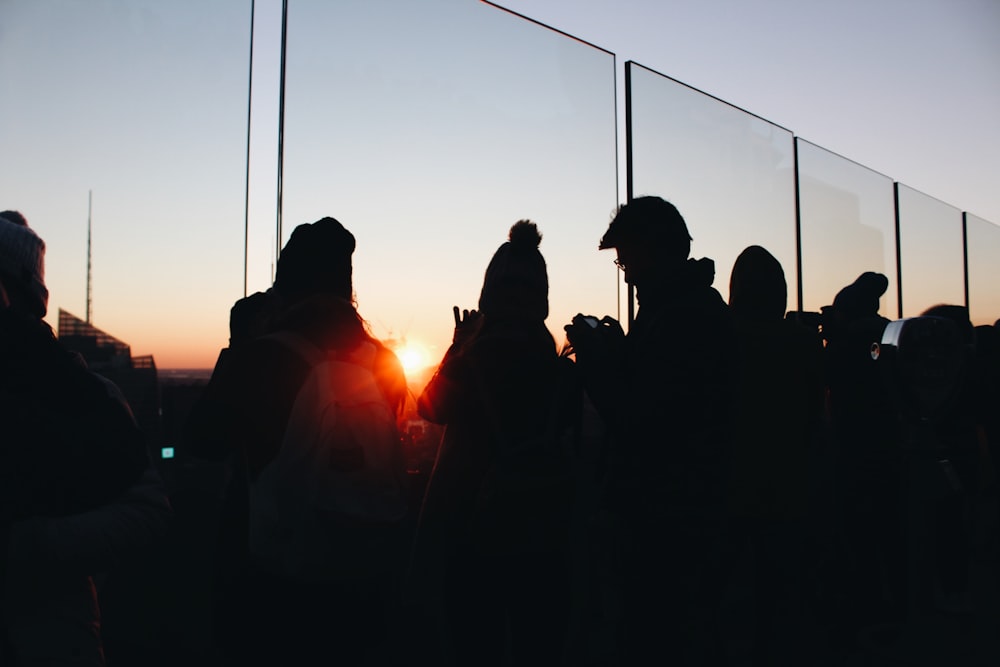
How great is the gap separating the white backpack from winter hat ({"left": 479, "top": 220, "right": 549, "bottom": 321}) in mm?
680

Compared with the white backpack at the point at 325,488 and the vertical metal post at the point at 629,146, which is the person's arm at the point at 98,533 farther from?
the vertical metal post at the point at 629,146

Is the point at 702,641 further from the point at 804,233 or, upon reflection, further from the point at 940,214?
the point at 940,214

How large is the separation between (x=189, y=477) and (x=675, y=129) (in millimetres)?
6527

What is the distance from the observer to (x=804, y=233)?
6.38 metres

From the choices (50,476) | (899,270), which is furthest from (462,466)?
(899,270)

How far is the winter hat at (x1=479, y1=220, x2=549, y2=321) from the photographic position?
6.75ft

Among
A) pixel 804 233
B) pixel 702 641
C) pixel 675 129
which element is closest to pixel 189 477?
pixel 675 129

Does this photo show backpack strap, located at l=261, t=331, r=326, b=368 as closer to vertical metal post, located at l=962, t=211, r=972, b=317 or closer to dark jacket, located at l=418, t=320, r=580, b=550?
dark jacket, located at l=418, t=320, r=580, b=550

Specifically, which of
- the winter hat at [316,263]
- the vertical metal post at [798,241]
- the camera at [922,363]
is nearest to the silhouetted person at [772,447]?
the camera at [922,363]

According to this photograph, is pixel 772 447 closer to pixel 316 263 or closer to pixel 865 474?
pixel 865 474

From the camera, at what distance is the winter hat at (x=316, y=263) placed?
1.65 meters

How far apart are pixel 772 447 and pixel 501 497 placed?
105cm

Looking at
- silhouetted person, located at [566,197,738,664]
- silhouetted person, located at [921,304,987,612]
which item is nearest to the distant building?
silhouetted person, located at [566,197,738,664]

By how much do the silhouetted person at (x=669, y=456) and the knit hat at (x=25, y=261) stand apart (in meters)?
1.15
